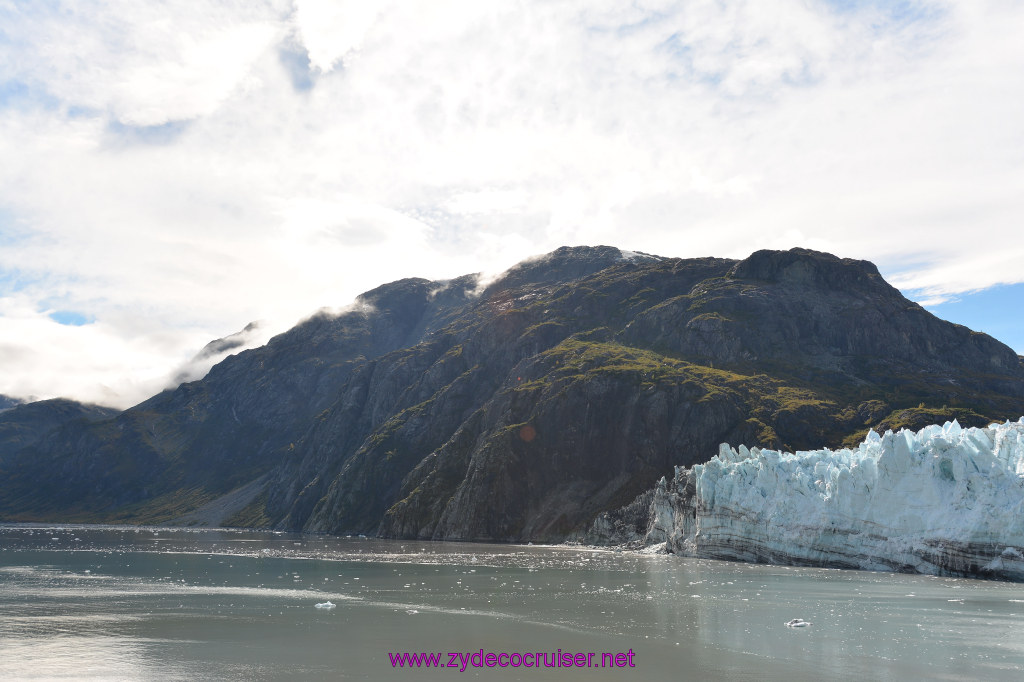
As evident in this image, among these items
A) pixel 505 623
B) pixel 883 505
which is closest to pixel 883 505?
pixel 883 505

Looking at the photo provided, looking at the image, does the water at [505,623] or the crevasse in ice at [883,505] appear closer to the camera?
the water at [505,623]

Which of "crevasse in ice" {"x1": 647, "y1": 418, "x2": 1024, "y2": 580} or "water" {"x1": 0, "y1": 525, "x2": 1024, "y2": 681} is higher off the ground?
"crevasse in ice" {"x1": 647, "y1": 418, "x2": 1024, "y2": 580}

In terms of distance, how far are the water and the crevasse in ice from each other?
424 centimetres

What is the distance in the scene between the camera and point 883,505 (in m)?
81.9

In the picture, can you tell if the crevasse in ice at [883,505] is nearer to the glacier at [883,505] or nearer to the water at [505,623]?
the glacier at [883,505]

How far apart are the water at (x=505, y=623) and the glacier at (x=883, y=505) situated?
4180 mm

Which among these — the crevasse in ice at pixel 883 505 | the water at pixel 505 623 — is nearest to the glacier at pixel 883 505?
the crevasse in ice at pixel 883 505

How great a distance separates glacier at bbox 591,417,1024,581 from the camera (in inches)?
2867

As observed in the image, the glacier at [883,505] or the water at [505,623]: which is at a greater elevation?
the glacier at [883,505]

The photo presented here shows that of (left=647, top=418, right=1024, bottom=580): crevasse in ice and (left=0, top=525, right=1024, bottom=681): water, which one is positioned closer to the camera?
(left=0, top=525, right=1024, bottom=681): water

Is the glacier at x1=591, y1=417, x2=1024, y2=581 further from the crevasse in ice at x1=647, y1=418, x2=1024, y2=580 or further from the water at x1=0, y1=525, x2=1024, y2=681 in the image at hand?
the water at x1=0, y1=525, x2=1024, y2=681

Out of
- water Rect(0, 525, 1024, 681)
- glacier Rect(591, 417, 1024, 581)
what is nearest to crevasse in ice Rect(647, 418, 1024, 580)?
glacier Rect(591, 417, 1024, 581)

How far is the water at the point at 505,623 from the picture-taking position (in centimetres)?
3466

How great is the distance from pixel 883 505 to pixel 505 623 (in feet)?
176
